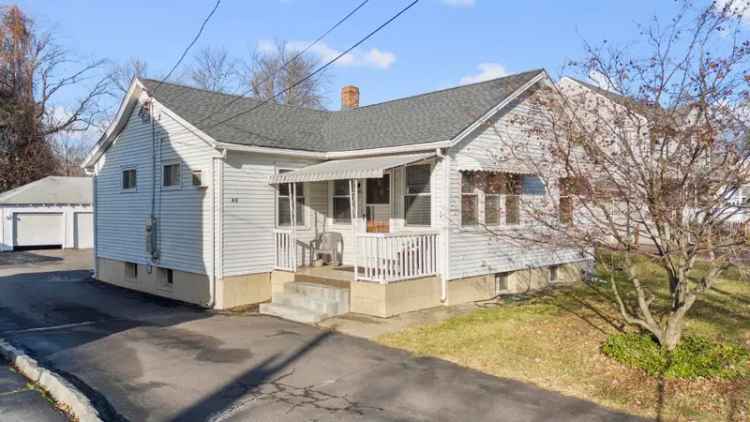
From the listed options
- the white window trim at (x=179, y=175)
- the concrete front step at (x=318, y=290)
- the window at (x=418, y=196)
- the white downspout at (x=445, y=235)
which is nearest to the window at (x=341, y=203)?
the window at (x=418, y=196)

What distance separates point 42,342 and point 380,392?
6269 mm

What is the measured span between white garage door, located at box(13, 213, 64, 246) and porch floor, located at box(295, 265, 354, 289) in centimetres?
2312

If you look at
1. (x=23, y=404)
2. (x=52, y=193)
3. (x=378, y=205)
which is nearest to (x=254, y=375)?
(x=23, y=404)

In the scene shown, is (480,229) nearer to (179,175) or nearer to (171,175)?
(179,175)

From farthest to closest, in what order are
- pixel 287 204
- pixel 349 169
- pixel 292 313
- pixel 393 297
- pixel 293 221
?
pixel 287 204, pixel 293 221, pixel 349 169, pixel 292 313, pixel 393 297

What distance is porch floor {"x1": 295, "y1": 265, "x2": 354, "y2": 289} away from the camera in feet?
35.8

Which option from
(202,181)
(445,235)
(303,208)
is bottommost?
(445,235)

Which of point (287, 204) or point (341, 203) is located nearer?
point (287, 204)

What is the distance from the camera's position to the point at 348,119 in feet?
51.7

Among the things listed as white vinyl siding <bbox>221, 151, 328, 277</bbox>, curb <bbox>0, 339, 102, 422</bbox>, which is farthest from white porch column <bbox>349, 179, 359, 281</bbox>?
curb <bbox>0, 339, 102, 422</bbox>

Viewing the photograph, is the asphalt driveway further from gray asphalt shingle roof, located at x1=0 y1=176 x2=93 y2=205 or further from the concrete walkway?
gray asphalt shingle roof, located at x1=0 y1=176 x2=93 y2=205

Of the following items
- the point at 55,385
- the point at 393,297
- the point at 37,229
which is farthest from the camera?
the point at 37,229

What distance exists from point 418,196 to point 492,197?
2103 millimetres

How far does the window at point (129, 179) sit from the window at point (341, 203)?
607 centimetres
